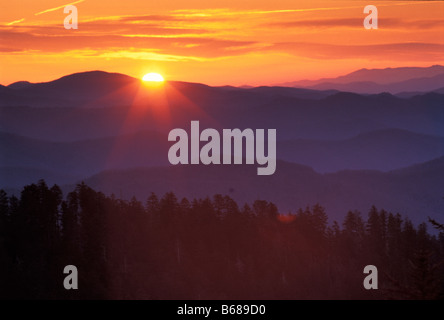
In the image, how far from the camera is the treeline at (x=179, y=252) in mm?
42688

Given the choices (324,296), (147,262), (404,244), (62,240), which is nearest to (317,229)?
(404,244)

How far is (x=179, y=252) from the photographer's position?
181ft

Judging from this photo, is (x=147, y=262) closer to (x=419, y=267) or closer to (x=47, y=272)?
(x=47, y=272)

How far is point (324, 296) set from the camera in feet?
179

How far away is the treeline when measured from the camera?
4269cm

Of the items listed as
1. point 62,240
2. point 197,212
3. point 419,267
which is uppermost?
point 197,212
